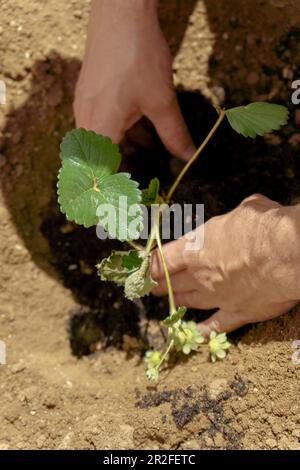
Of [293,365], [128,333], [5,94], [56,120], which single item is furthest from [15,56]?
[293,365]

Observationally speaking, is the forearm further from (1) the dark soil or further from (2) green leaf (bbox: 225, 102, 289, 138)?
(1) the dark soil

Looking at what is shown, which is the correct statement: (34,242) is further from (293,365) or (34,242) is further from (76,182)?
(293,365)

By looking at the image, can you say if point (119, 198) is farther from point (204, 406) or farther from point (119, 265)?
point (204, 406)

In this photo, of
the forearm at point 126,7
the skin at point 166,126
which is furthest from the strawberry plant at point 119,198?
the forearm at point 126,7

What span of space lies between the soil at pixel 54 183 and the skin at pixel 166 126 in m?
0.11

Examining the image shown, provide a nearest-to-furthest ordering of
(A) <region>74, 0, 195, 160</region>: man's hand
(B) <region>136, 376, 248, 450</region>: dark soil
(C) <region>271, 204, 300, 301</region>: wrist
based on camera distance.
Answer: (C) <region>271, 204, 300, 301</region>: wrist, (B) <region>136, 376, 248, 450</region>: dark soil, (A) <region>74, 0, 195, 160</region>: man's hand

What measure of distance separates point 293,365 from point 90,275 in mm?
694

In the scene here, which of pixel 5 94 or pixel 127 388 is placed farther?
pixel 5 94

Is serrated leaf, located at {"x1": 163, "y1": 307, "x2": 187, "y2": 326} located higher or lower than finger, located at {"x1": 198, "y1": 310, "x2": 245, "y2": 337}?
higher

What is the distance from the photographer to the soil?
1571 millimetres

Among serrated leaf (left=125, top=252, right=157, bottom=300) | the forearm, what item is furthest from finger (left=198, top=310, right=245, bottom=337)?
the forearm

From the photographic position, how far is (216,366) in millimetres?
1507

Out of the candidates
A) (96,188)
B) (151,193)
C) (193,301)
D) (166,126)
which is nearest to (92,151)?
(96,188)

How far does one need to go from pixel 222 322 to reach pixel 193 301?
11 cm
